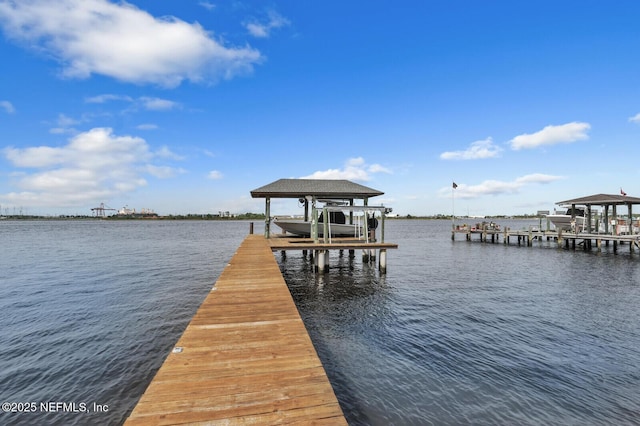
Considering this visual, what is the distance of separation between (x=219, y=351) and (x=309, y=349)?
1.22 meters

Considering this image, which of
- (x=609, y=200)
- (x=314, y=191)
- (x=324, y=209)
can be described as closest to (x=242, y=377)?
(x=324, y=209)

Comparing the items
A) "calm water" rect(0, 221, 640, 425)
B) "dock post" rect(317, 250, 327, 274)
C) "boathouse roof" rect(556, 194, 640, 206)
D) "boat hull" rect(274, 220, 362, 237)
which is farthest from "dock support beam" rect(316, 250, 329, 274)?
"boathouse roof" rect(556, 194, 640, 206)

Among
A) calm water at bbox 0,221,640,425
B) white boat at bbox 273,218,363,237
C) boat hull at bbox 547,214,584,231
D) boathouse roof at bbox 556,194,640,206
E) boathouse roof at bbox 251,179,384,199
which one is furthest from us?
boat hull at bbox 547,214,584,231

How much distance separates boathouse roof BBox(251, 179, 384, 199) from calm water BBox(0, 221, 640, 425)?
4690mm

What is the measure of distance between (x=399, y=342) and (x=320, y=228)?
1310 cm

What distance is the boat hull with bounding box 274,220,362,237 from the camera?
20031 mm

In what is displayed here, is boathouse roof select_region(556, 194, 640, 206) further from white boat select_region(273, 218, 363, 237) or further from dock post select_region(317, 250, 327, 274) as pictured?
dock post select_region(317, 250, 327, 274)

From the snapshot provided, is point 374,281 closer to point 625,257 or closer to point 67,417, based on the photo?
point 67,417

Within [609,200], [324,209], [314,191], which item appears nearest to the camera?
[324,209]

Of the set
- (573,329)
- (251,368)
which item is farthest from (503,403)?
(573,329)

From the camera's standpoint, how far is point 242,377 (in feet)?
11.8

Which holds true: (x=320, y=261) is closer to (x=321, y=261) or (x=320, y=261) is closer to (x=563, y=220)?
(x=321, y=261)

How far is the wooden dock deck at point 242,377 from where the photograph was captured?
289 centimetres

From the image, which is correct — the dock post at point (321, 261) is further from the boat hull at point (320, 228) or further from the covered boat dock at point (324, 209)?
the boat hull at point (320, 228)
